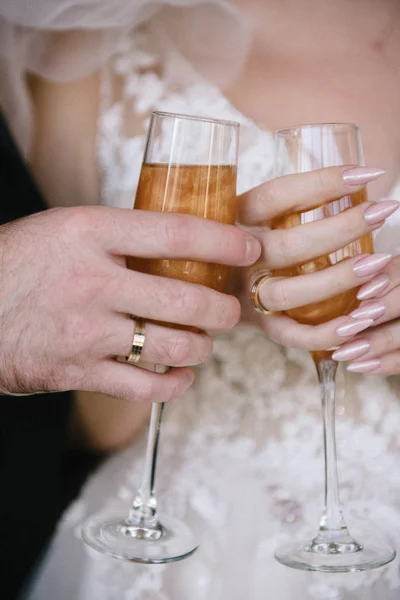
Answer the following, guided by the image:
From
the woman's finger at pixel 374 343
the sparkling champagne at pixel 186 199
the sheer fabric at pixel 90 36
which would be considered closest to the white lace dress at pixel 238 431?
the sheer fabric at pixel 90 36

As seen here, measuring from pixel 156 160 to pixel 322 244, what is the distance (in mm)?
215

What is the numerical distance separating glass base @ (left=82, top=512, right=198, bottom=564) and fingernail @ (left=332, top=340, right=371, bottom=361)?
0.31 meters

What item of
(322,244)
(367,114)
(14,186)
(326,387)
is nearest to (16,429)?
(14,186)

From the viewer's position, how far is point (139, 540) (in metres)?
0.99

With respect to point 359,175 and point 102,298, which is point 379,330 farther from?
point 102,298

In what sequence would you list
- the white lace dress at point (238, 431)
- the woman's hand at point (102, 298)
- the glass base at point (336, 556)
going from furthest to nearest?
the white lace dress at point (238, 431) → the glass base at point (336, 556) → the woman's hand at point (102, 298)

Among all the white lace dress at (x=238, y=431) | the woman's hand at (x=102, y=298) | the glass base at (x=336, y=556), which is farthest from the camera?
the white lace dress at (x=238, y=431)

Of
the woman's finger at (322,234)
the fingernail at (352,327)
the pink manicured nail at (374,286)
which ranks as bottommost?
the fingernail at (352,327)

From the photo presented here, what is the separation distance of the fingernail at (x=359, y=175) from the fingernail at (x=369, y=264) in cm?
9

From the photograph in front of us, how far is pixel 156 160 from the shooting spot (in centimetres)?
88

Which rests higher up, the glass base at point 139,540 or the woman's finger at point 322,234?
the woman's finger at point 322,234

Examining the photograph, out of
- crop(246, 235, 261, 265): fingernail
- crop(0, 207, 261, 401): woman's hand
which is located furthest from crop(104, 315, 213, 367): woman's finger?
crop(246, 235, 261, 265): fingernail

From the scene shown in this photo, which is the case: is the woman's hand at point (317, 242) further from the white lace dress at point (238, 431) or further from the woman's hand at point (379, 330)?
the white lace dress at point (238, 431)

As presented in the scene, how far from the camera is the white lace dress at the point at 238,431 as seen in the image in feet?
3.90
